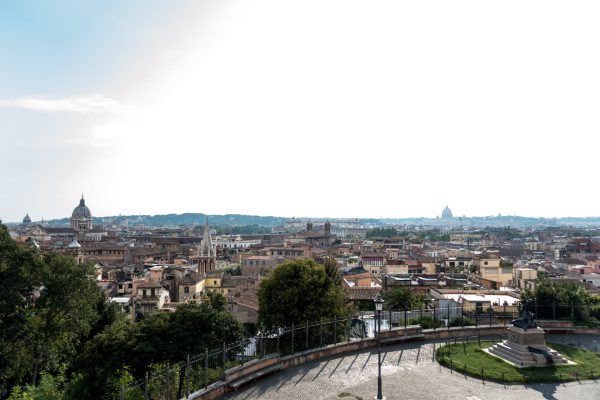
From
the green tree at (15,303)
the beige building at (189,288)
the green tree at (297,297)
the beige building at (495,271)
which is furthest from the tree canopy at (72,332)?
the beige building at (495,271)

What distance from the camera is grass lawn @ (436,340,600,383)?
16891 millimetres

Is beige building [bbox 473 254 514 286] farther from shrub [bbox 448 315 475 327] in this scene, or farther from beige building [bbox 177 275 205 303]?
shrub [bbox 448 315 475 327]

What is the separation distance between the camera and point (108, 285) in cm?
5412

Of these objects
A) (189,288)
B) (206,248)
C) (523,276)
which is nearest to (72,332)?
(189,288)

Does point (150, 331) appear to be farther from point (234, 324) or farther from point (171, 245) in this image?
point (171, 245)

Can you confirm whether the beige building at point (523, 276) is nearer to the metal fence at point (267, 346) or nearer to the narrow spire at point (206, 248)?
the metal fence at point (267, 346)

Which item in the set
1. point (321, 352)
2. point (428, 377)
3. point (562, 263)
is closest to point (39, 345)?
point (321, 352)

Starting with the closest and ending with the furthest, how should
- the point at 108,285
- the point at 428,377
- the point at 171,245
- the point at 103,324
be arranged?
the point at 428,377, the point at 103,324, the point at 108,285, the point at 171,245

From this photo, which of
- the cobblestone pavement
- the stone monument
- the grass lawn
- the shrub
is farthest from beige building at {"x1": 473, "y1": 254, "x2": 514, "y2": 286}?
the cobblestone pavement

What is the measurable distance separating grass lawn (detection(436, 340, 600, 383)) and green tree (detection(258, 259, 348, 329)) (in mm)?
8108

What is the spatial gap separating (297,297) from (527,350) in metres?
11.8

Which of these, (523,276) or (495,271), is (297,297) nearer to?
(523,276)

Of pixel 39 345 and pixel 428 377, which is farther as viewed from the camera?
pixel 39 345

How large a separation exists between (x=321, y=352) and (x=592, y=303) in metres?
17.8
